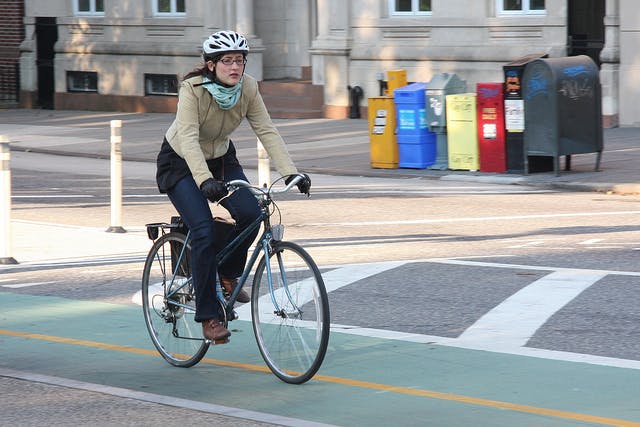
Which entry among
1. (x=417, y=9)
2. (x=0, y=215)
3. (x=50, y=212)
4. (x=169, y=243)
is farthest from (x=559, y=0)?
(x=169, y=243)

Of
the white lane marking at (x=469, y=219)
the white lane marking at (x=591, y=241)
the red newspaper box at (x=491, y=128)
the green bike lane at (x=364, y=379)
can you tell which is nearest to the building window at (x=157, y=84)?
the red newspaper box at (x=491, y=128)

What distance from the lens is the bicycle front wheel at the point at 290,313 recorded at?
6379 millimetres

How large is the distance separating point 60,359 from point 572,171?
11723mm

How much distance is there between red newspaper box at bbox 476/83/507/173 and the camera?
59.4 ft

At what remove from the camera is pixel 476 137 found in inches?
730

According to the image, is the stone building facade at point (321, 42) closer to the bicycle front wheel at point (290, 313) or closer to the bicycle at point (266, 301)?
the bicycle at point (266, 301)

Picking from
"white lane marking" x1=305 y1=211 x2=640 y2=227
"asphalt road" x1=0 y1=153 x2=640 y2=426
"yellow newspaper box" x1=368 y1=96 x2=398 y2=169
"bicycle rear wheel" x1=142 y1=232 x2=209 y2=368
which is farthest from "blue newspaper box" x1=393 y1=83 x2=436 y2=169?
"bicycle rear wheel" x1=142 y1=232 x2=209 y2=368

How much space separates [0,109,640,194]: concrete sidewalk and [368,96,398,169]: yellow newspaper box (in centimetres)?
21

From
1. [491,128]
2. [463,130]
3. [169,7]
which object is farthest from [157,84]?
[491,128]

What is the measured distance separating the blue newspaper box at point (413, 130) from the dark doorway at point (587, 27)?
714 cm

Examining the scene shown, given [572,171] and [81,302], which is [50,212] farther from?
[572,171]

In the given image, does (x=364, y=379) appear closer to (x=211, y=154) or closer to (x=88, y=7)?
(x=211, y=154)

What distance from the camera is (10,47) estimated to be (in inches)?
1378

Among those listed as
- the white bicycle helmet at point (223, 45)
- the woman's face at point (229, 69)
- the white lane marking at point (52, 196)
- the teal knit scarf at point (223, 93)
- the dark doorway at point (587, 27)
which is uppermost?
the dark doorway at point (587, 27)
